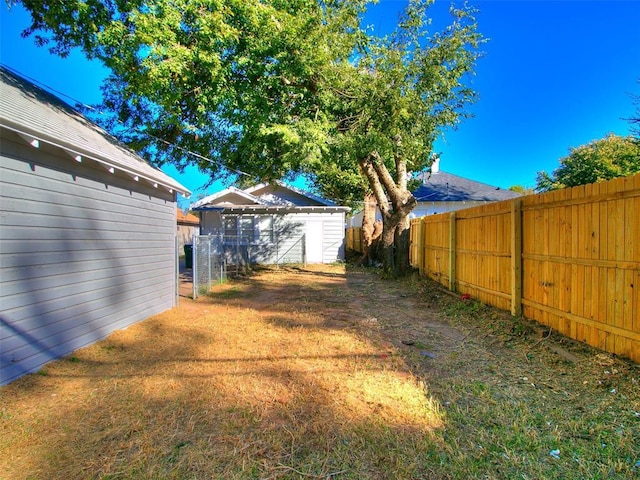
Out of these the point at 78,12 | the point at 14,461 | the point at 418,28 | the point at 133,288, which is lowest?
the point at 14,461

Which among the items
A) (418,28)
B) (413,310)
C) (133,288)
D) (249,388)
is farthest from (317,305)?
(418,28)

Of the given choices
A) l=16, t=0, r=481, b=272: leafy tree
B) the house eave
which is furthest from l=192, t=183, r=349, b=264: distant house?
the house eave

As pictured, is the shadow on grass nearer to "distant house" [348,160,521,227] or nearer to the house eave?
the house eave

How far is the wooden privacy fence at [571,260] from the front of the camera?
328 centimetres

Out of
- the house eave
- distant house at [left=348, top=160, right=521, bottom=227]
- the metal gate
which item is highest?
distant house at [left=348, top=160, right=521, bottom=227]

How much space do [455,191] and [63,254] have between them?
20.7m

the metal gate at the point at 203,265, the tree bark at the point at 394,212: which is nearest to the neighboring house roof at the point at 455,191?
the tree bark at the point at 394,212

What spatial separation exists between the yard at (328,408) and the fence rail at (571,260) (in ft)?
0.89

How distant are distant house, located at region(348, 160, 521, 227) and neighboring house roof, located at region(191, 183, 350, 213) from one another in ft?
22.2

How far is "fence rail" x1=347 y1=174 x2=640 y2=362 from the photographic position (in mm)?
3279

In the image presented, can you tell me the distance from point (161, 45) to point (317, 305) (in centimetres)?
629

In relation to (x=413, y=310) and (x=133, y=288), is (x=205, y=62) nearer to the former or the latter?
(x=133, y=288)

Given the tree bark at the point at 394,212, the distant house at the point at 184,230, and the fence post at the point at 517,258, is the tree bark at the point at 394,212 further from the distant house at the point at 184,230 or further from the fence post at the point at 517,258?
the distant house at the point at 184,230

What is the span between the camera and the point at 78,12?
273 inches
